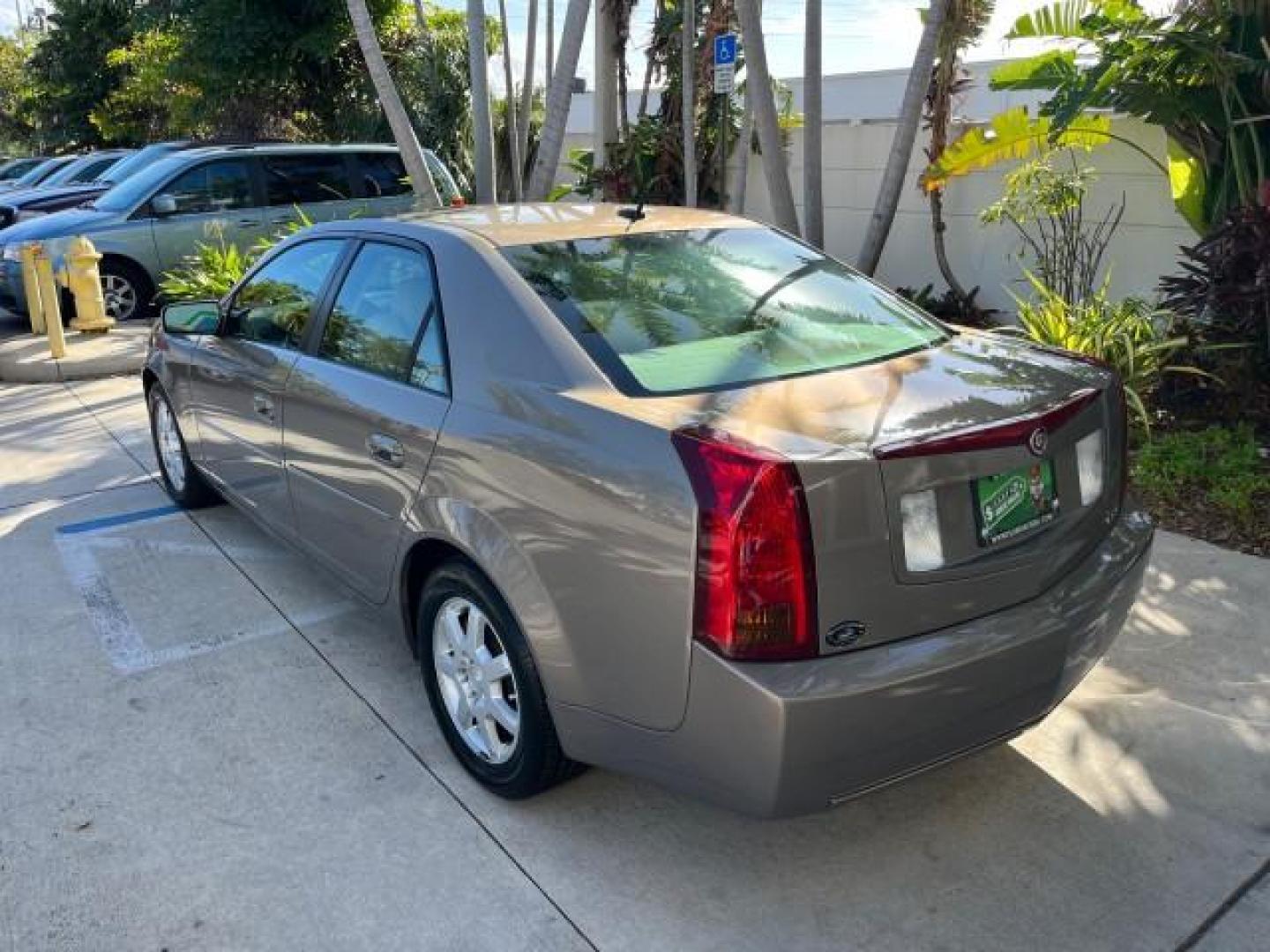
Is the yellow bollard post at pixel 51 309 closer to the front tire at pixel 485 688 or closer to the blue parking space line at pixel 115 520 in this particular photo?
the blue parking space line at pixel 115 520

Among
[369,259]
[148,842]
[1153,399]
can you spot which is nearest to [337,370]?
[369,259]

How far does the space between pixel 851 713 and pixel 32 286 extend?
975 cm

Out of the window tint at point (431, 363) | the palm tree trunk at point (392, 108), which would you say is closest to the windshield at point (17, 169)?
the palm tree trunk at point (392, 108)

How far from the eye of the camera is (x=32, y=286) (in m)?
9.77

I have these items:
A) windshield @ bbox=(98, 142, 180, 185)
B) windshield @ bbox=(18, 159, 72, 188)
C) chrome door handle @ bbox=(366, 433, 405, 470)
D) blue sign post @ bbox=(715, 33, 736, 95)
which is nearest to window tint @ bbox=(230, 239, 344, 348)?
chrome door handle @ bbox=(366, 433, 405, 470)

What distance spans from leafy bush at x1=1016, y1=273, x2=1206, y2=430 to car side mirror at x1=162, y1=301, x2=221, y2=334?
158 inches

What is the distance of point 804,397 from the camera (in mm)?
2727

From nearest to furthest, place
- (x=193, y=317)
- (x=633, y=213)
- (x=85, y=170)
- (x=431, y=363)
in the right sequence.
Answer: (x=431, y=363) < (x=633, y=213) < (x=193, y=317) < (x=85, y=170)

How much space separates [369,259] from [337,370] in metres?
0.41

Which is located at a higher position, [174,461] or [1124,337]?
[1124,337]

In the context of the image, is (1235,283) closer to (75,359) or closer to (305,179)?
(75,359)

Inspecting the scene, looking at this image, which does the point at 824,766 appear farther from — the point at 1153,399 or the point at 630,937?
the point at 1153,399

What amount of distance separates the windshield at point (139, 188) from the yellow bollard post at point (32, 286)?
0.98 metres

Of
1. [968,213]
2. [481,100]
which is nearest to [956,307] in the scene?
[968,213]
